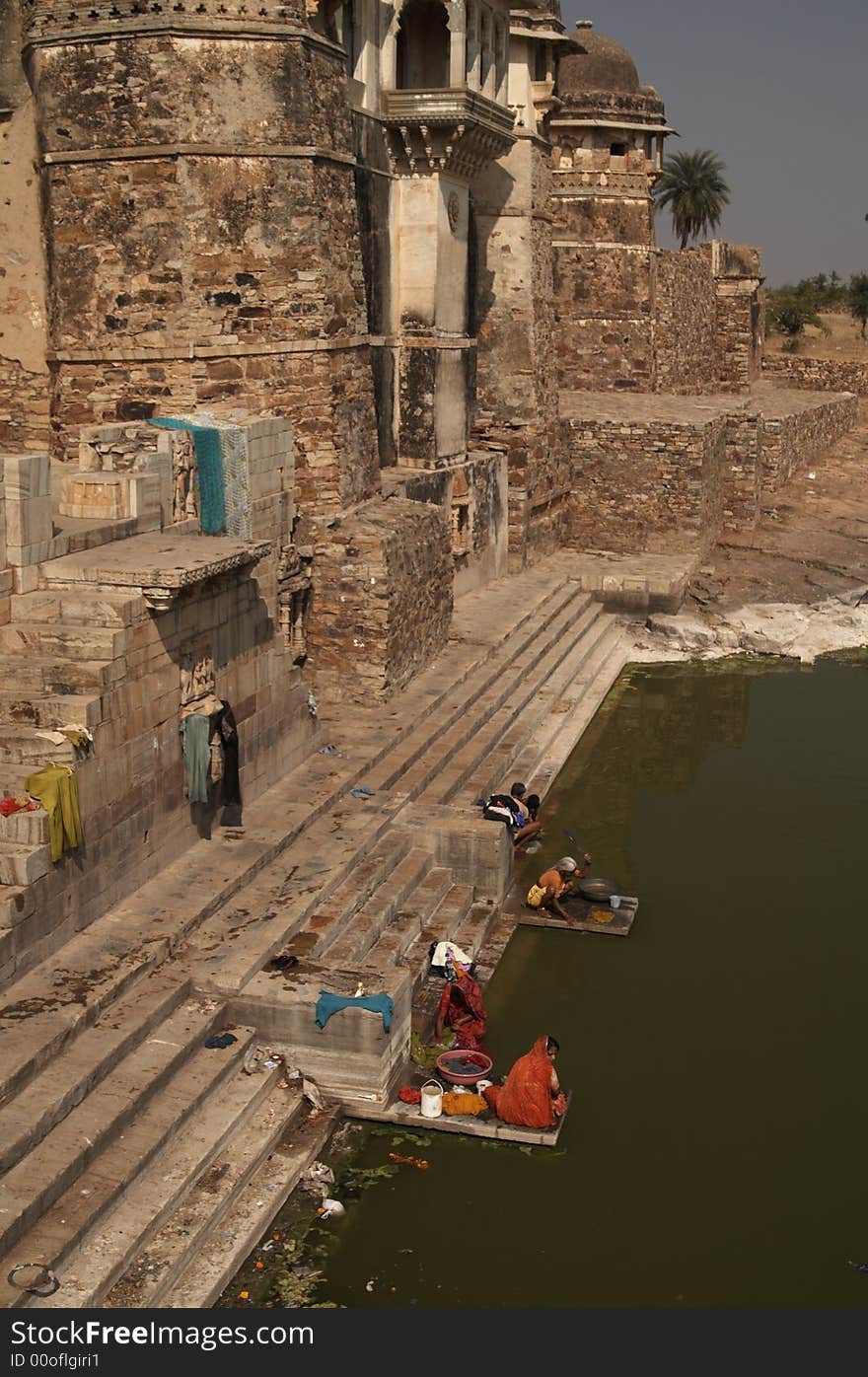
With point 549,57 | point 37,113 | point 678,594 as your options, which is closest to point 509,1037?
point 37,113

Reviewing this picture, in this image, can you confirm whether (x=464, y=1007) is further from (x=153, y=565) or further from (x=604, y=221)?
(x=604, y=221)

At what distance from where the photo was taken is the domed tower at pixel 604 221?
27234mm

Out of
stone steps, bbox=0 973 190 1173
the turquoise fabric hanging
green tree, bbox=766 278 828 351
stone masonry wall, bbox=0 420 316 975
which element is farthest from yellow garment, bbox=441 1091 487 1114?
green tree, bbox=766 278 828 351

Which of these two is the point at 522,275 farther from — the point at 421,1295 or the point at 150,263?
the point at 421,1295

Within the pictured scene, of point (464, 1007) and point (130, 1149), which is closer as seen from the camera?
point (130, 1149)

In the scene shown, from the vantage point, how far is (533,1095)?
8.66 metres

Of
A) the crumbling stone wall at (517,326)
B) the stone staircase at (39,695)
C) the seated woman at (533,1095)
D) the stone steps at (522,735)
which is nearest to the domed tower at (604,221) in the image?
the crumbling stone wall at (517,326)

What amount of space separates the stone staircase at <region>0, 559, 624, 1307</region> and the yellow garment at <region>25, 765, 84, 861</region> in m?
0.72

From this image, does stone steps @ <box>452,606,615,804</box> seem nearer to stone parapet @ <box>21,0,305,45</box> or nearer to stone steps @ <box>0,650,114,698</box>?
stone steps @ <box>0,650,114,698</box>

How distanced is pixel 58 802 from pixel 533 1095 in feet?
11.1

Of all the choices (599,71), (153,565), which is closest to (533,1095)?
(153,565)

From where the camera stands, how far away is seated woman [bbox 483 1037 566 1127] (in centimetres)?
865

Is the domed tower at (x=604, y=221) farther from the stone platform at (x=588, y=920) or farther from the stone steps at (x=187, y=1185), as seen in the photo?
the stone steps at (x=187, y=1185)

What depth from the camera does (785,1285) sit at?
7512mm
